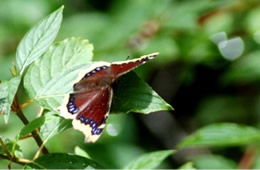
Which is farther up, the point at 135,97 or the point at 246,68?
the point at 246,68

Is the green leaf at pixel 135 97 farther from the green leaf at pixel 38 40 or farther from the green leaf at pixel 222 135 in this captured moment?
the green leaf at pixel 222 135

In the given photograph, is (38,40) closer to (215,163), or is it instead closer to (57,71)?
(57,71)

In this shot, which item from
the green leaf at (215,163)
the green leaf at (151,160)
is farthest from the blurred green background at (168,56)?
the green leaf at (151,160)

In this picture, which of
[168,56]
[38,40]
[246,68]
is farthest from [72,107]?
[246,68]

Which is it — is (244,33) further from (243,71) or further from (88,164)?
(88,164)

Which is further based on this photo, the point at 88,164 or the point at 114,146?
the point at 114,146

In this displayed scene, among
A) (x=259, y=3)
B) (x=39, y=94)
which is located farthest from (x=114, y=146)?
(x=39, y=94)
